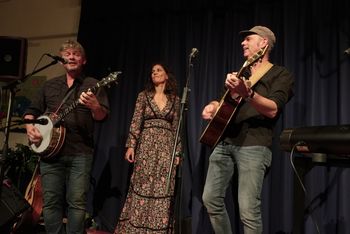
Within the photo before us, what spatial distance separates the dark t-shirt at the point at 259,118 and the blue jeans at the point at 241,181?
0.19 ft

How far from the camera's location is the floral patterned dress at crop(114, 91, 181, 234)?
3475 millimetres

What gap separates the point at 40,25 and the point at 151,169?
321cm

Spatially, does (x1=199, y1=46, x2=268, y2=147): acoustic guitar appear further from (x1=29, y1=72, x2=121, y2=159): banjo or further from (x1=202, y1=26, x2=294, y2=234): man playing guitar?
(x1=29, y1=72, x2=121, y2=159): banjo

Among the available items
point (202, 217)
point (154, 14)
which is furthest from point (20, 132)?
point (202, 217)

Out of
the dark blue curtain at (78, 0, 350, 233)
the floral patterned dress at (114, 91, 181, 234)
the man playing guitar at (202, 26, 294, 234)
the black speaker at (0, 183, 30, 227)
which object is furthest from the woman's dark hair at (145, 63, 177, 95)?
the black speaker at (0, 183, 30, 227)

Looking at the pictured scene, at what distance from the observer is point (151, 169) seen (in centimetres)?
355

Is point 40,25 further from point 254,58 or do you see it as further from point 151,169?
point 254,58

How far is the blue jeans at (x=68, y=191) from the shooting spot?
2.93m

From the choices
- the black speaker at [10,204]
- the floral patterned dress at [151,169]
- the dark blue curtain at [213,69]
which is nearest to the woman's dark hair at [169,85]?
the floral patterned dress at [151,169]

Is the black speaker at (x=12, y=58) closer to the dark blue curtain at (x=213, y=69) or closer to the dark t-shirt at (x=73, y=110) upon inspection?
the dark blue curtain at (x=213, y=69)

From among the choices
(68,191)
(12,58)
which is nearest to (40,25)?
(12,58)

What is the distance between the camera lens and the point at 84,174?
297 cm

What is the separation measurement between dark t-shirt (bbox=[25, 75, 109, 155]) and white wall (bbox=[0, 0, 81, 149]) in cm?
216

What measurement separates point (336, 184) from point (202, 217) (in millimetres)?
1298
